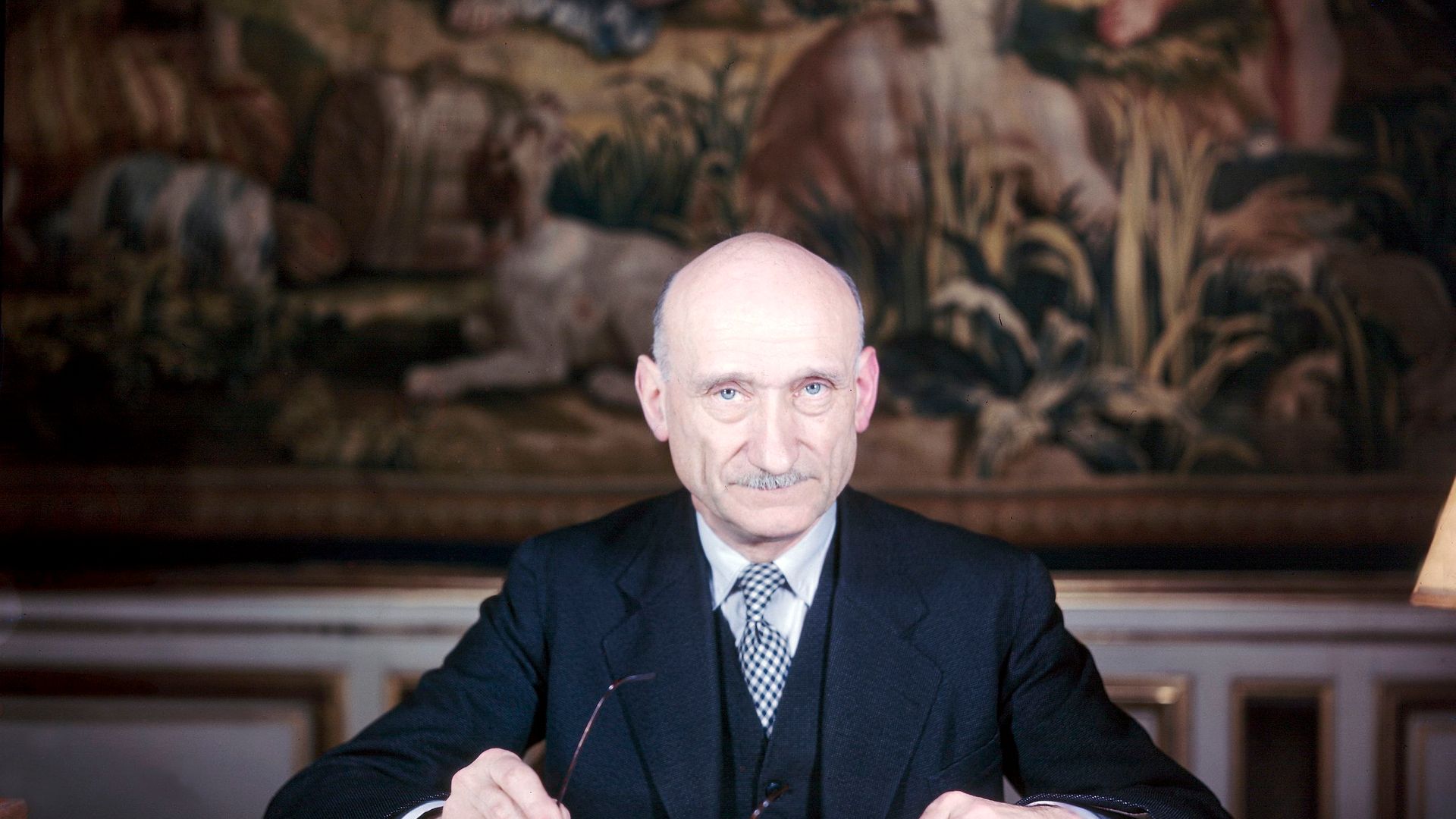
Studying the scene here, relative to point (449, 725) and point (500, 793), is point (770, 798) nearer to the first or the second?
point (500, 793)

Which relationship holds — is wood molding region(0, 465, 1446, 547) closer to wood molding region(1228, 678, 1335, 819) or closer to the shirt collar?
wood molding region(1228, 678, 1335, 819)

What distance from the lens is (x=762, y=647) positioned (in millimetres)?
2320

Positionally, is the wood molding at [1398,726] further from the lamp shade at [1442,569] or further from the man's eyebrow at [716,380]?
the man's eyebrow at [716,380]

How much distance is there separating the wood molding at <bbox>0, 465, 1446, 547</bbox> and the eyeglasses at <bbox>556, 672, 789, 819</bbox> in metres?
2.06

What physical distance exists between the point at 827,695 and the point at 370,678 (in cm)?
266

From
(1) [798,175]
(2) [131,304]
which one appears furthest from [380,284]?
(1) [798,175]

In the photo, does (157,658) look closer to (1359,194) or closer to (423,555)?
(423,555)

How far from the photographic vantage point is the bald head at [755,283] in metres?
2.08

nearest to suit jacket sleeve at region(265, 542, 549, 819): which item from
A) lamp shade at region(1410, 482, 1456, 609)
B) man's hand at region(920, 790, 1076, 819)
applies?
man's hand at region(920, 790, 1076, 819)

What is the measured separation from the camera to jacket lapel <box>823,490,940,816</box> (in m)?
2.21

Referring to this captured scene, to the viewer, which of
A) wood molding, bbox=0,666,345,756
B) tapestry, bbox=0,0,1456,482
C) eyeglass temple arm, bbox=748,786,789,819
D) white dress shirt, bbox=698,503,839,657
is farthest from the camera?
wood molding, bbox=0,666,345,756

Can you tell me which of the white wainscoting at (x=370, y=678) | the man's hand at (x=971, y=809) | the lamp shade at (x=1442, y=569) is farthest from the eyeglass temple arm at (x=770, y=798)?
the white wainscoting at (x=370, y=678)

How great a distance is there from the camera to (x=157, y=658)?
4.50 m

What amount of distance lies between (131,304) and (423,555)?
133 centimetres
